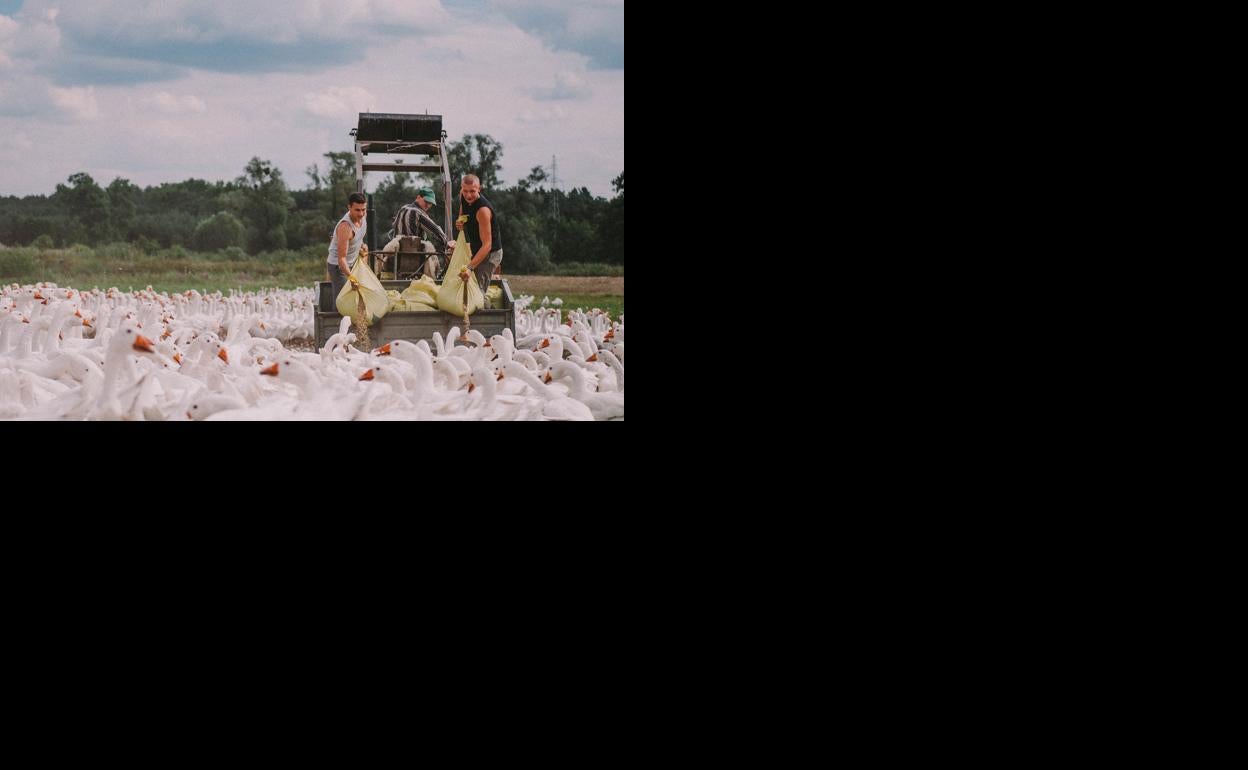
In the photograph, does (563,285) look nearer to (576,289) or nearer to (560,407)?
(576,289)

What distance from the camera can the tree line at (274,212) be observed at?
1774mm

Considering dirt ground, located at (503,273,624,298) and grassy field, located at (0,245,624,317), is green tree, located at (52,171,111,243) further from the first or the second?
dirt ground, located at (503,273,624,298)

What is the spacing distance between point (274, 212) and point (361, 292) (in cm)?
24

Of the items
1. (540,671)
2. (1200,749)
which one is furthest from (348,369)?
(1200,749)

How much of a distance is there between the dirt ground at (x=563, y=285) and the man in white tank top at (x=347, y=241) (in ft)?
1.07

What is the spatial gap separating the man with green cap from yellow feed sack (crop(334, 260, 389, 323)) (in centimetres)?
11

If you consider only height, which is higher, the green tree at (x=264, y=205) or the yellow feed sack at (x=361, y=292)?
the green tree at (x=264, y=205)

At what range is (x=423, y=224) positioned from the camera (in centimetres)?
198

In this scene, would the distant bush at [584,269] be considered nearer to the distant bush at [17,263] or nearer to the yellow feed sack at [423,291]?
the yellow feed sack at [423,291]

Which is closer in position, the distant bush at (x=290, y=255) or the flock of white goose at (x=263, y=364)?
the flock of white goose at (x=263, y=364)

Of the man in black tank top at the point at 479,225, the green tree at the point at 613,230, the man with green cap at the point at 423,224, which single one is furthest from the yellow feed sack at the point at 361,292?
the green tree at the point at 613,230

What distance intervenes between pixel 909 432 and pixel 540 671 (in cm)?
83

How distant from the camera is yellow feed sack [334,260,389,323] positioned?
1970 mm

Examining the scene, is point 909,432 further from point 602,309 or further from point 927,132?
point 602,309
